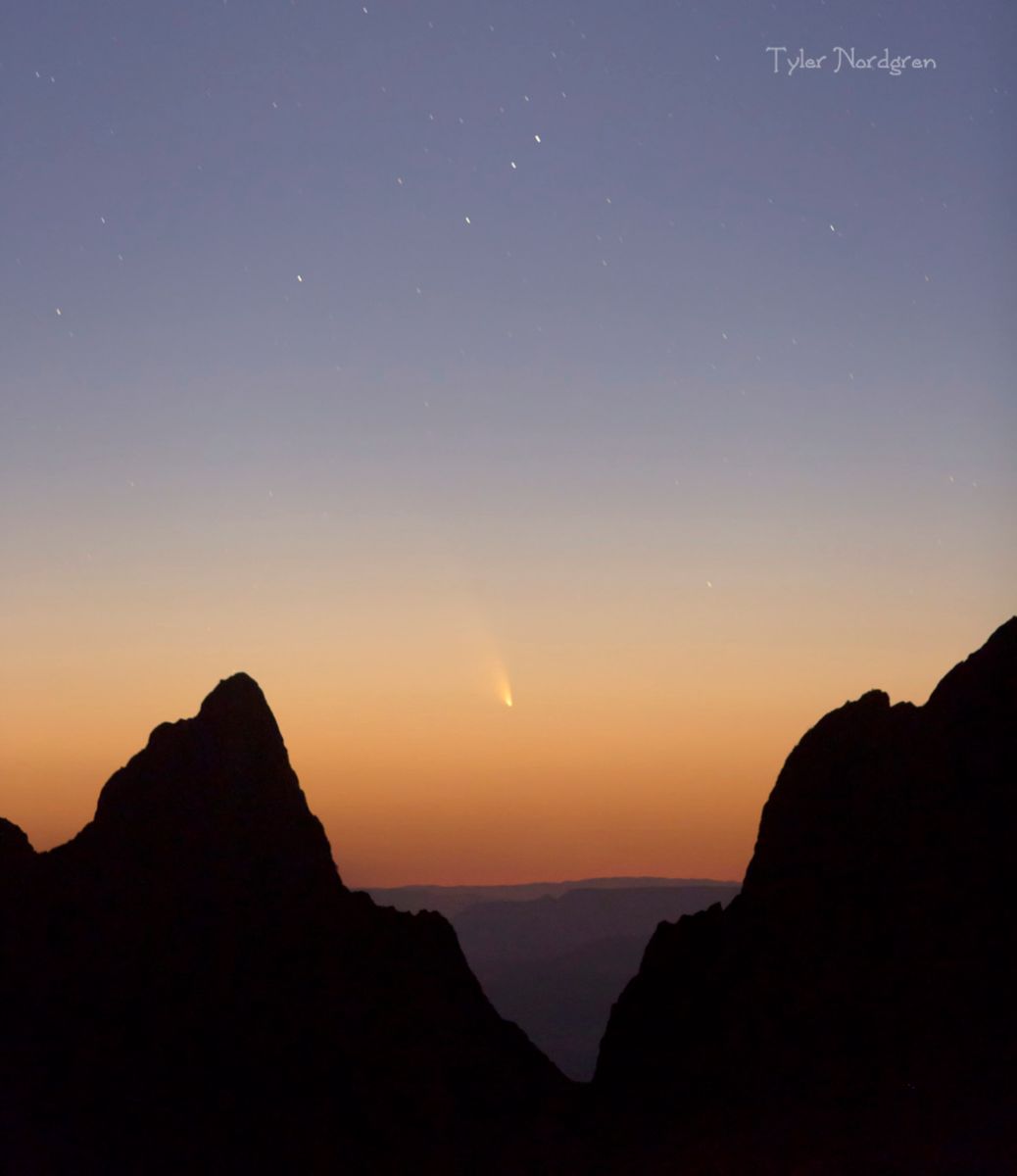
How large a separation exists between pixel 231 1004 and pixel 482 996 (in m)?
14.4

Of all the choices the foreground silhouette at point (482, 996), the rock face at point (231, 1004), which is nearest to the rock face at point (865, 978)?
the foreground silhouette at point (482, 996)

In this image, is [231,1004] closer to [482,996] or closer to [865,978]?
[482,996]

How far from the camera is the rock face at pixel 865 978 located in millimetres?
51750

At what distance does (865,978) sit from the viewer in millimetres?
57094

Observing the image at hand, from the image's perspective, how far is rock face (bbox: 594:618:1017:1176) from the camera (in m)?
51.8

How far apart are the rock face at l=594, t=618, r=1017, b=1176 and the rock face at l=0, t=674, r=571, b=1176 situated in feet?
26.6

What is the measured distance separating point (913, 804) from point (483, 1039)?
26.7 m

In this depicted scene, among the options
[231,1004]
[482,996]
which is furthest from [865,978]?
[231,1004]

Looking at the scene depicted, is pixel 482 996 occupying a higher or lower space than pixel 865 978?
lower

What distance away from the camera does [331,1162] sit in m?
62.6

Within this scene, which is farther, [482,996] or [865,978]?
[482,996]

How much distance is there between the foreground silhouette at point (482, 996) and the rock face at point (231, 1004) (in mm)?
136

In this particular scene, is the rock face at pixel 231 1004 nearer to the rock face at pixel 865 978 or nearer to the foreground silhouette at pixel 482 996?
the foreground silhouette at pixel 482 996

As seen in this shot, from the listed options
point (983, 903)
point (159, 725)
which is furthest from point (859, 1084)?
point (159, 725)
